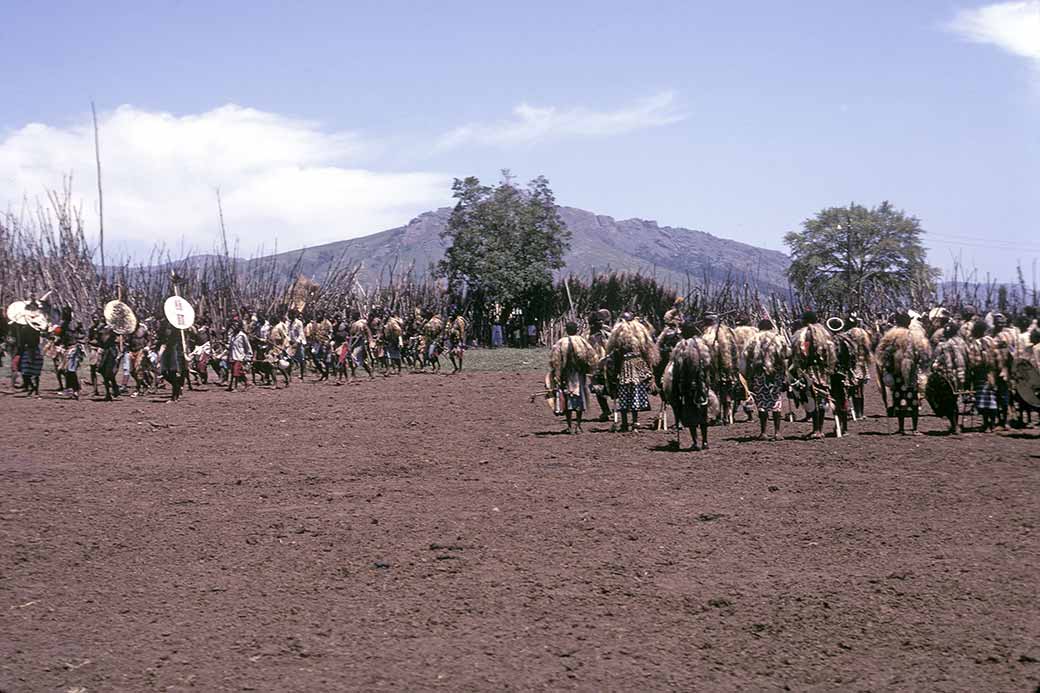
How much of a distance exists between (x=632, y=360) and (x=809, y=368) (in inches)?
99.9

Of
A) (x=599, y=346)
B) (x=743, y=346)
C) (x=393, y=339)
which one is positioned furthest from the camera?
(x=393, y=339)

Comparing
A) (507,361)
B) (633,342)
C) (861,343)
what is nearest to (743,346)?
(633,342)

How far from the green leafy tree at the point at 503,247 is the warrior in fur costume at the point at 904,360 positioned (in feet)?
113

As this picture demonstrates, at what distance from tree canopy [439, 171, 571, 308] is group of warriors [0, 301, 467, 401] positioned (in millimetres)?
16326

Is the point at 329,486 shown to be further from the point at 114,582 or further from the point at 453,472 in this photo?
the point at 114,582

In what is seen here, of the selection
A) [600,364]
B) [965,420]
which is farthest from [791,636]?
[965,420]

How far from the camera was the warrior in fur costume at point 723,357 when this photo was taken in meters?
14.9

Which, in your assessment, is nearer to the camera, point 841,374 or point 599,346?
point 841,374

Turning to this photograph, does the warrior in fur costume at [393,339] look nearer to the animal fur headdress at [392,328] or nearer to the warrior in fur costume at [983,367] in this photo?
the animal fur headdress at [392,328]

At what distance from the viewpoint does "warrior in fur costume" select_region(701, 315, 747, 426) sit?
48.9 feet

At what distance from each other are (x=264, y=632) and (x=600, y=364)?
31.5 ft

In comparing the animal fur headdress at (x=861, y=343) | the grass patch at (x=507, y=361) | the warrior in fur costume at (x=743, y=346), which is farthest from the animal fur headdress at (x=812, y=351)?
the grass patch at (x=507, y=361)

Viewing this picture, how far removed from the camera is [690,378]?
13.4 metres

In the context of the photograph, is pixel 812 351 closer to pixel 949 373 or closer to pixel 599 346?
pixel 949 373
